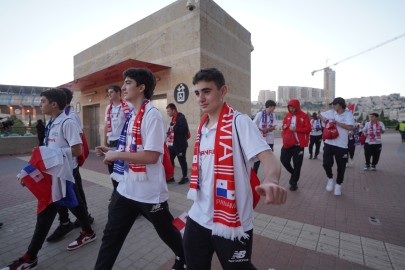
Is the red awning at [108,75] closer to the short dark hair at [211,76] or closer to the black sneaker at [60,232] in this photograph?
the black sneaker at [60,232]

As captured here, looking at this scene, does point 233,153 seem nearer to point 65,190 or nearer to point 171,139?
point 65,190

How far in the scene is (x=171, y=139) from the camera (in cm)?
656

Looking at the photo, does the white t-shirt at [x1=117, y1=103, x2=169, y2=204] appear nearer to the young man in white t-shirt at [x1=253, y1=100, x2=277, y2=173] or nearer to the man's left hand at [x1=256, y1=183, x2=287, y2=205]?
the man's left hand at [x1=256, y1=183, x2=287, y2=205]

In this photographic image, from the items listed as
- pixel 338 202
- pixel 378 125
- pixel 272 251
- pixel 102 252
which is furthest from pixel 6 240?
pixel 378 125

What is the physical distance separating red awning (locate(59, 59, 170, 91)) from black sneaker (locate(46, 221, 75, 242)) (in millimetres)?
5845

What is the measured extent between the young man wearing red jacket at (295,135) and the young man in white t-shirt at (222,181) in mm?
4308

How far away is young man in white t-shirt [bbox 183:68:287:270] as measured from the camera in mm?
1502

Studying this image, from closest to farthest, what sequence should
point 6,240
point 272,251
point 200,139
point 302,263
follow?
1. point 200,139
2. point 302,263
3. point 272,251
4. point 6,240

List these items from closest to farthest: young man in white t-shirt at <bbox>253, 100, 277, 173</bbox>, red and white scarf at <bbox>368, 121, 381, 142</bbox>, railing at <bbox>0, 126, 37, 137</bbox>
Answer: young man in white t-shirt at <bbox>253, 100, 277, 173</bbox> → red and white scarf at <bbox>368, 121, 381, 142</bbox> → railing at <bbox>0, 126, 37, 137</bbox>

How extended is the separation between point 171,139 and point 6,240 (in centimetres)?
400

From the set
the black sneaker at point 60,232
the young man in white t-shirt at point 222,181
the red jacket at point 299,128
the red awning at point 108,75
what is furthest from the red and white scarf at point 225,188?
the red awning at point 108,75

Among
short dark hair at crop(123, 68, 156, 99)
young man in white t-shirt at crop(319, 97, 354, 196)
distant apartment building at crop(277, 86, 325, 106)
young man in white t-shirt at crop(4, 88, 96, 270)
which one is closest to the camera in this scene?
short dark hair at crop(123, 68, 156, 99)

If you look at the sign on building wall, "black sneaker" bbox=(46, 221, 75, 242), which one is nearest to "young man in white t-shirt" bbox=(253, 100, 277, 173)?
the sign on building wall

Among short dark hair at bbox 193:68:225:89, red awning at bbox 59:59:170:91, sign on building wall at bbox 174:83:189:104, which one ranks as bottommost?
short dark hair at bbox 193:68:225:89
